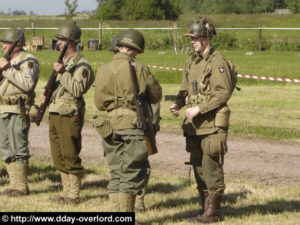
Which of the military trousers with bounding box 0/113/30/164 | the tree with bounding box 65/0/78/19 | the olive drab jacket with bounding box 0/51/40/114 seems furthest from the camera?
the tree with bounding box 65/0/78/19

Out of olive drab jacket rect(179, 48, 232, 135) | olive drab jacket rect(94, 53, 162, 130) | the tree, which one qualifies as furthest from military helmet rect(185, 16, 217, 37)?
the tree

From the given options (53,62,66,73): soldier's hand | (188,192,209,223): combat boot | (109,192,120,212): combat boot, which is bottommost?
(188,192,209,223): combat boot

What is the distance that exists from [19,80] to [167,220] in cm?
243

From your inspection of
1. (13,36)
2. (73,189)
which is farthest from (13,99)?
(73,189)

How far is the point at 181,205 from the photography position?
26.2 feet

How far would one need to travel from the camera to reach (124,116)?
20.7 feet

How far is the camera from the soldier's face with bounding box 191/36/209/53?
22.9ft

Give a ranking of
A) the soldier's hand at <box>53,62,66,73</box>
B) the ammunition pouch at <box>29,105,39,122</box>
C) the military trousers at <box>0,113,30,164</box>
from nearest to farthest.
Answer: the soldier's hand at <box>53,62,66,73</box>, the ammunition pouch at <box>29,105,39,122</box>, the military trousers at <box>0,113,30,164</box>

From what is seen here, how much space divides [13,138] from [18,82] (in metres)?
0.73

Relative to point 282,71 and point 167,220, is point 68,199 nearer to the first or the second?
point 167,220

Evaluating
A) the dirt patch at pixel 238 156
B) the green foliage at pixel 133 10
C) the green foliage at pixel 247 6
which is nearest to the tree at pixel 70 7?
the green foliage at pixel 133 10

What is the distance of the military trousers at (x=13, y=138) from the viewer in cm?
828

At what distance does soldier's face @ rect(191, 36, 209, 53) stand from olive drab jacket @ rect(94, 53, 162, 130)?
A: 33.4 inches

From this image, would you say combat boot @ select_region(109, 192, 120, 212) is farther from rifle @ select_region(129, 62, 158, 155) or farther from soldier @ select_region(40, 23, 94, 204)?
soldier @ select_region(40, 23, 94, 204)
